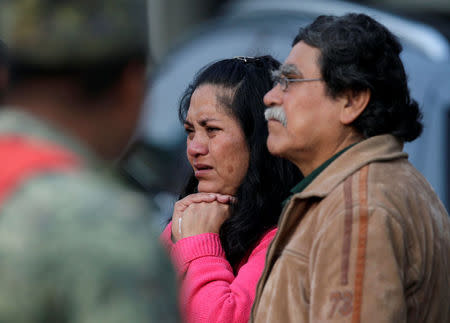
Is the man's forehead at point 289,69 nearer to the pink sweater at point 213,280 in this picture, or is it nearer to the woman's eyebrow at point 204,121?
the woman's eyebrow at point 204,121

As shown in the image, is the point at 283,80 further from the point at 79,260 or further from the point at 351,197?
the point at 79,260

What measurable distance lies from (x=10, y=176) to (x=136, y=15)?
367 mm

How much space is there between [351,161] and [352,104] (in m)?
0.24

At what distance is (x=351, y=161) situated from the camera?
2375 millimetres

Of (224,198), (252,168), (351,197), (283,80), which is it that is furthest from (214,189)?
(351,197)

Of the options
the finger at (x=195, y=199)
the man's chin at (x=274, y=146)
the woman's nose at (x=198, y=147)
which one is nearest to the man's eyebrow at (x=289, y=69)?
the man's chin at (x=274, y=146)

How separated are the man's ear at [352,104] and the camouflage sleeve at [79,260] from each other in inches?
57.7

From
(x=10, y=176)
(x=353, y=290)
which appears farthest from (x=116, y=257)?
(x=353, y=290)

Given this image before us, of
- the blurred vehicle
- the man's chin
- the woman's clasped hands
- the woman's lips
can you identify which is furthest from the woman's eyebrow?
the blurred vehicle

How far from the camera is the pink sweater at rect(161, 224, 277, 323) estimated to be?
2.59 meters

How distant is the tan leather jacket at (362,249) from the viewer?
212 centimetres

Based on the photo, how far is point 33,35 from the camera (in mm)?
1259

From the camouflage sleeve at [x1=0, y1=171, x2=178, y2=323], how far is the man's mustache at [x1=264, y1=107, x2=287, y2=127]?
1493 mm

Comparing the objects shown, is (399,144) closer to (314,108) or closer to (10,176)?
(314,108)
